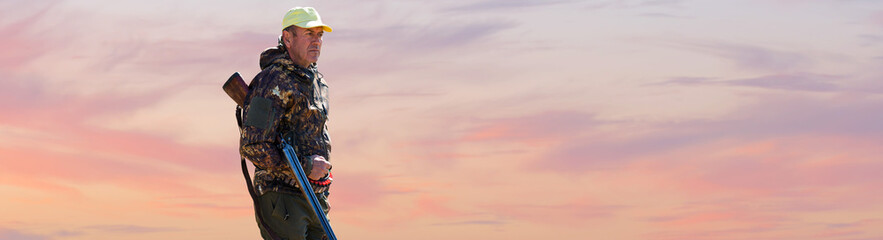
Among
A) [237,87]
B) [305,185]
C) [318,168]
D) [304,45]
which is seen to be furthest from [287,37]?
[305,185]

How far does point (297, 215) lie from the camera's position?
36.9 ft

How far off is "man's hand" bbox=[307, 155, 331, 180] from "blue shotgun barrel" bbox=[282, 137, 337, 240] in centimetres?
10

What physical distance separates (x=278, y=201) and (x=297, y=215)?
0.22 m

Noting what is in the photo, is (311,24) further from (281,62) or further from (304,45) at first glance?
(281,62)

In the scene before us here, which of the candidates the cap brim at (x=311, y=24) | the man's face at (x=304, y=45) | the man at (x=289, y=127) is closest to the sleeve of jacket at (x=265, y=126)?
the man at (x=289, y=127)

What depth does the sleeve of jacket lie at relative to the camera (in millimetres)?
10961

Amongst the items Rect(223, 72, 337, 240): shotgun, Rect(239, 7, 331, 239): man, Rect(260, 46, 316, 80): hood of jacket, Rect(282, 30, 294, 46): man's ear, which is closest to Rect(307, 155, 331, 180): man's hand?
Rect(239, 7, 331, 239): man

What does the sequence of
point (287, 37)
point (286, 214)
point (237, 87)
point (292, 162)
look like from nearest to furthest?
1. point (292, 162)
2. point (286, 214)
3. point (237, 87)
4. point (287, 37)

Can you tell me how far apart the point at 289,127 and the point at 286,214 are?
807 mm

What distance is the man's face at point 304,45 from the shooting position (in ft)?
37.7

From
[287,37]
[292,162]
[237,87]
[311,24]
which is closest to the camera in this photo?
[292,162]

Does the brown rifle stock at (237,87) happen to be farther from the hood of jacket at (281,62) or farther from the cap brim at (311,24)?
the cap brim at (311,24)

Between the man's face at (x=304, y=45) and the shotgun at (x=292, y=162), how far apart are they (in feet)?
1.88

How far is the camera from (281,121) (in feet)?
36.9
